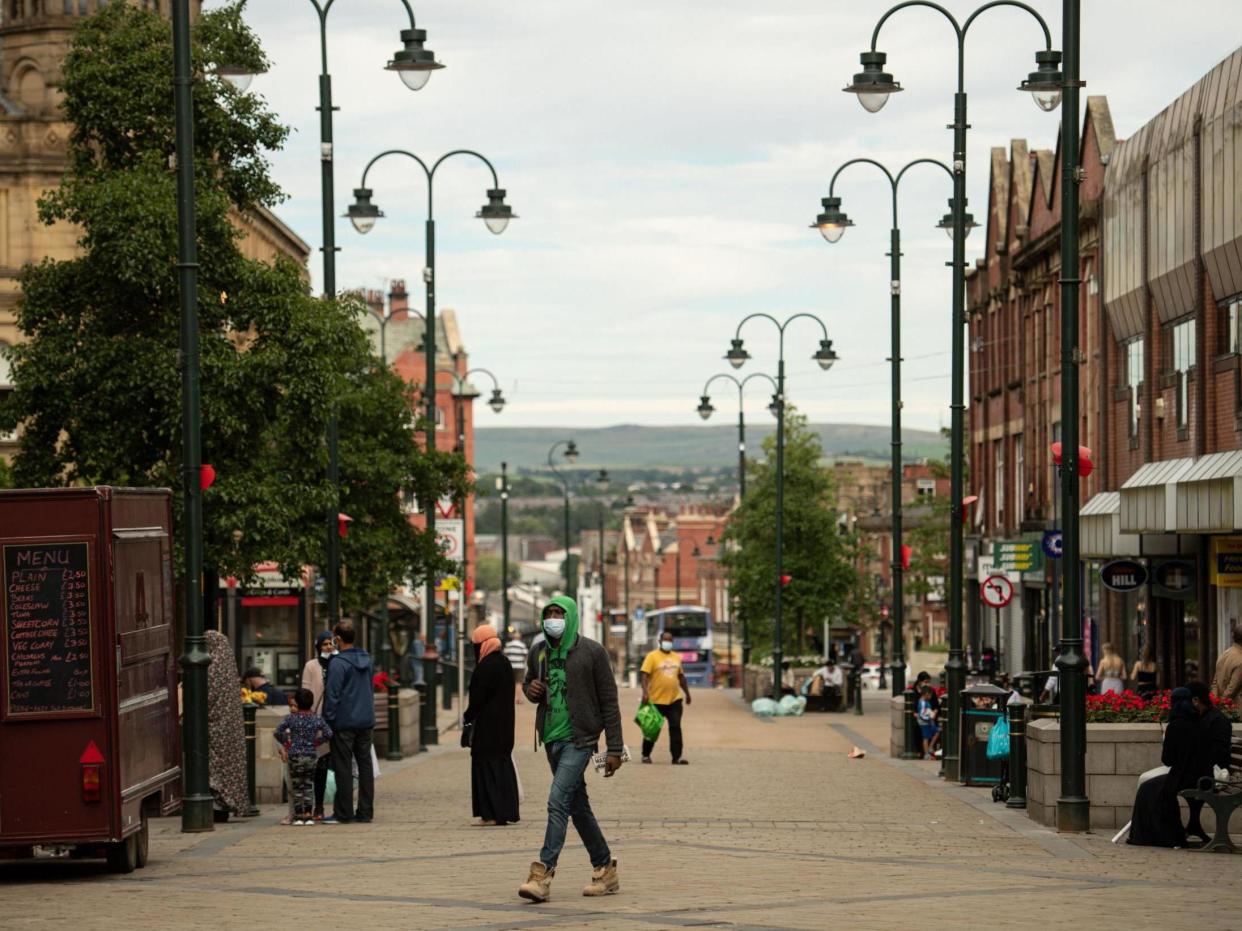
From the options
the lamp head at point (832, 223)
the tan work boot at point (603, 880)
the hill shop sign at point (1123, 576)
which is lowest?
the tan work boot at point (603, 880)

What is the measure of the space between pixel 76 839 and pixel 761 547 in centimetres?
4926

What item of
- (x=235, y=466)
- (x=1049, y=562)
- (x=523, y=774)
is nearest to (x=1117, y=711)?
(x=523, y=774)

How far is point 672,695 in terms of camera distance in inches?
1184

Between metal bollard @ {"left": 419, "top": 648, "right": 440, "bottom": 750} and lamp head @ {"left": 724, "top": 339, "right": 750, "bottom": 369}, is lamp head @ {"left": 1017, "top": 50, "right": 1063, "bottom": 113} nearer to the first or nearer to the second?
metal bollard @ {"left": 419, "top": 648, "right": 440, "bottom": 750}

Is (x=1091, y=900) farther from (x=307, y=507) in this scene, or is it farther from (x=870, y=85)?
(x=307, y=507)

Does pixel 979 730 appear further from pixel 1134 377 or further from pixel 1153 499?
pixel 1134 377

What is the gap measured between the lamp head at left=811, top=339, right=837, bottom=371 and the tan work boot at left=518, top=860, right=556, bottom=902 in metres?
38.0

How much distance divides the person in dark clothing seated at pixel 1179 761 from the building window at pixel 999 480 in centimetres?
3901

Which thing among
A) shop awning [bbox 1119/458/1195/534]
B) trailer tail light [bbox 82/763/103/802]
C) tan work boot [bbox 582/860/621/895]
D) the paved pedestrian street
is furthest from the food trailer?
shop awning [bbox 1119/458/1195/534]

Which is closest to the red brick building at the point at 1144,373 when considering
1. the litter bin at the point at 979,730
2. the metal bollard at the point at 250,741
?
the litter bin at the point at 979,730

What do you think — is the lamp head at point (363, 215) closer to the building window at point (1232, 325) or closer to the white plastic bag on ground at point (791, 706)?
the building window at point (1232, 325)

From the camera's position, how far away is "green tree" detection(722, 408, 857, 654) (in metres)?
63.1

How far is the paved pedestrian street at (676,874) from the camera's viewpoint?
12922 millimetres

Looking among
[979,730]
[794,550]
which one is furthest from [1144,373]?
[794,550]
